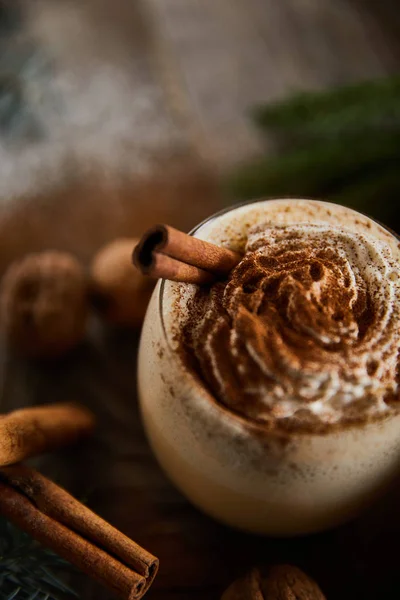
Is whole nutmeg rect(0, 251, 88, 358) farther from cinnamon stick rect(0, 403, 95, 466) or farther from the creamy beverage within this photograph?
the creamy beverage

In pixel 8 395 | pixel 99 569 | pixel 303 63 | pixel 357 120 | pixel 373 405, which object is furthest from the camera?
pixel 303 63

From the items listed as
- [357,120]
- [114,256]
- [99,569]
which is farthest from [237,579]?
[357,120]

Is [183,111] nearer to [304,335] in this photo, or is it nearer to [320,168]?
[320,168]

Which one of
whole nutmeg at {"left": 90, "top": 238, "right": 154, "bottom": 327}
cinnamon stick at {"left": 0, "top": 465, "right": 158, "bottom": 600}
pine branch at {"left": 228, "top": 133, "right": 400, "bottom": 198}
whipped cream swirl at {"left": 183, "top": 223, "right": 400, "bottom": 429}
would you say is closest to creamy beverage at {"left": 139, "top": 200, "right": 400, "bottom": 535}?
whipped cream swirl at {"left": 183, "top": 223, "right": 400, "bottom": 429}

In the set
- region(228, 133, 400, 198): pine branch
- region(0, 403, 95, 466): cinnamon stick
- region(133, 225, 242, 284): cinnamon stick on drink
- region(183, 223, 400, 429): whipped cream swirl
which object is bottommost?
region(0, 403, 95, 466): cinnamon stick

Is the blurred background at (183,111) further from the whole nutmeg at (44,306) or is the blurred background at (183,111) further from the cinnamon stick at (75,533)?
the cinnamon stick at (75,533)

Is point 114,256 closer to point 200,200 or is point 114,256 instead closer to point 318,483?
point 200,200
